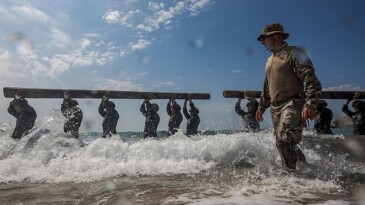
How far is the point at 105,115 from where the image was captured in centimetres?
1167

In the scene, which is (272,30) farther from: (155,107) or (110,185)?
(155,107)

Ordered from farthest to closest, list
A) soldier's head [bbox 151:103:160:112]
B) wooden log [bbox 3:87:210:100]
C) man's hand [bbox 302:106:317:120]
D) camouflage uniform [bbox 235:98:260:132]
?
soldier's head [bbox 151:103:160:112] → camouflage uniform [bbox 235:98:260:132] → wooden log [bbox 3:87:210:100] → man's hand [bbox 302:106:317:120]

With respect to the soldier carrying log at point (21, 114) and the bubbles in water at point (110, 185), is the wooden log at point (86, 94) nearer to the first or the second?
the soldier carrying log at point (21, 114)

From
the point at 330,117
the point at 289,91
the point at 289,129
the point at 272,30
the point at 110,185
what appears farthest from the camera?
the point at 330,117

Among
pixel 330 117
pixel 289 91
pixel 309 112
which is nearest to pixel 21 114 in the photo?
pixel 289 91

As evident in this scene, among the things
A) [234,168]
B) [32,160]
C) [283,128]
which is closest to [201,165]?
[234,168]

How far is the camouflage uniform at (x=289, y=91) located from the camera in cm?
446

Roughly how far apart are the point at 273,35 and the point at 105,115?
8103 millimetres

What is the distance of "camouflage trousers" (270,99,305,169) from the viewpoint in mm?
4484

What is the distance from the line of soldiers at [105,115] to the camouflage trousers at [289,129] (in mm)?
7201

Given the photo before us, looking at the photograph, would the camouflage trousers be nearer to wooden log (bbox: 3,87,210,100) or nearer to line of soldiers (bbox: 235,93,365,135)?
line of soldiers (bbox: 235,93,365,135)

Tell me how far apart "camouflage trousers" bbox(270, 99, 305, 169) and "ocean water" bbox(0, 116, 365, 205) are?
0.86ft

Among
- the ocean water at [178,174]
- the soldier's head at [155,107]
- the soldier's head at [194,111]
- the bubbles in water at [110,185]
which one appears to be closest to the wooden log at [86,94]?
the soldier's head at [155,107]

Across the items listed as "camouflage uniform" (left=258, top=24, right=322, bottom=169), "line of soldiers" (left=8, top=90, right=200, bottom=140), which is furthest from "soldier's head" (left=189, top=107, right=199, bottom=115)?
"camouflage uniform" (left=258, top=24, right=322, bottom=169)
